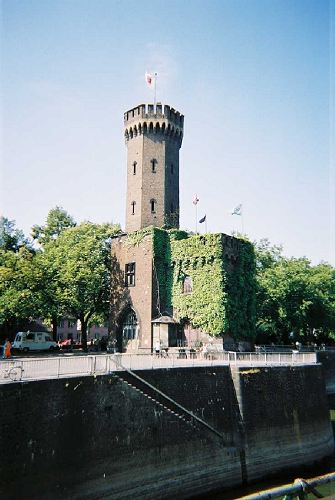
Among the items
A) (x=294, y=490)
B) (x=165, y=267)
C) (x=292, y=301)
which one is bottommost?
(x=294, y=490)

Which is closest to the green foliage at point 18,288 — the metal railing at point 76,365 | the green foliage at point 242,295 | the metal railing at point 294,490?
the green foliage at point 242,295

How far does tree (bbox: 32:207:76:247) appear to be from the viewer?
49906mm

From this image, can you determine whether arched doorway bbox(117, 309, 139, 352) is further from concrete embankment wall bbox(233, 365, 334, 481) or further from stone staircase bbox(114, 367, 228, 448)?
stone staircase bbox(114, 367, 228, 448)

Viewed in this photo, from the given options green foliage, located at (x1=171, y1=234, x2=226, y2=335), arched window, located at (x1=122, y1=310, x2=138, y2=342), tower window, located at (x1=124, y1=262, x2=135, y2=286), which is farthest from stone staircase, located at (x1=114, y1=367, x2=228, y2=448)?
tower window, located at (x1=124, y1=262, x2=135, y2=286)

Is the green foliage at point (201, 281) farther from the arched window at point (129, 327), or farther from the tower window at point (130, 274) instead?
the arched window at point (129, 327)

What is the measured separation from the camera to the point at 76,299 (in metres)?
37.0

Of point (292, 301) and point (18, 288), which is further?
point (292, 301)

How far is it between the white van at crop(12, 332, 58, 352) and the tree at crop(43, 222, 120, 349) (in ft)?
13.4

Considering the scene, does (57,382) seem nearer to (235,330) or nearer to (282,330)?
(235,330)

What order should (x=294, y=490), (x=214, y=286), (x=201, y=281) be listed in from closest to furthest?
(x=294, y=490), (x=214, y=286), (x=201, y=281)

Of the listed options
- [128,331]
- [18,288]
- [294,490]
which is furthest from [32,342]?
[294,490]

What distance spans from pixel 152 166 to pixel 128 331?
1617 cm

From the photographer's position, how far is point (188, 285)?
117 feet

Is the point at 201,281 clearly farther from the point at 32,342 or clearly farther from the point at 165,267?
the point at 32,342
